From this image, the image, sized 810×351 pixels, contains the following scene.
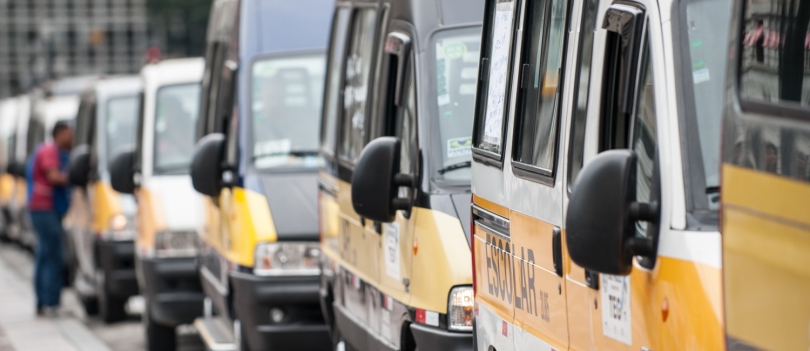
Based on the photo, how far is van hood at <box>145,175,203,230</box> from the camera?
1117 centimetres

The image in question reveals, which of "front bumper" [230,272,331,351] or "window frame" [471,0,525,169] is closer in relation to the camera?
"window frame" [471,0,525,169]

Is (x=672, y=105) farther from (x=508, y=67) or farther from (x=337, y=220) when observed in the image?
(x=337, y=220)

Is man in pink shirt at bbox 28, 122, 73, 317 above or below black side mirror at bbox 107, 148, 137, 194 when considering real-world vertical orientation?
below

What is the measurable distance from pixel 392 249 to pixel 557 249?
222 cm

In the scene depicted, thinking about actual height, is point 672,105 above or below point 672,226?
above

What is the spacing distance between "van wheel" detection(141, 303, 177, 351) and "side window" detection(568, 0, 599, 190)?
7.66 meters

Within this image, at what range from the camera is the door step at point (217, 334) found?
30.2 ft

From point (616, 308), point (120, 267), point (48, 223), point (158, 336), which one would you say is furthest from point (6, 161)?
point (616, 308)

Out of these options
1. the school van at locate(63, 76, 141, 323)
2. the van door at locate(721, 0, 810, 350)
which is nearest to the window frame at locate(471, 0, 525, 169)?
the van door at locate(721, 0, 810, 350)

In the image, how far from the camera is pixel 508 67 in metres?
4.84

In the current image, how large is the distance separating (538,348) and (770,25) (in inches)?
75.2

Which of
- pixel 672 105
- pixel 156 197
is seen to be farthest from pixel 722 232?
pixel 156 197

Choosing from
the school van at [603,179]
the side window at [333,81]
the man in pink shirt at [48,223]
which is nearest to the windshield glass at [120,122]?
the man in pink shirt at [48,223]

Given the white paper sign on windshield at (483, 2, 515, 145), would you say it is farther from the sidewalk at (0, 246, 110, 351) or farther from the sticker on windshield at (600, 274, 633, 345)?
the sidewalk at (0, 246, 110, 351)
